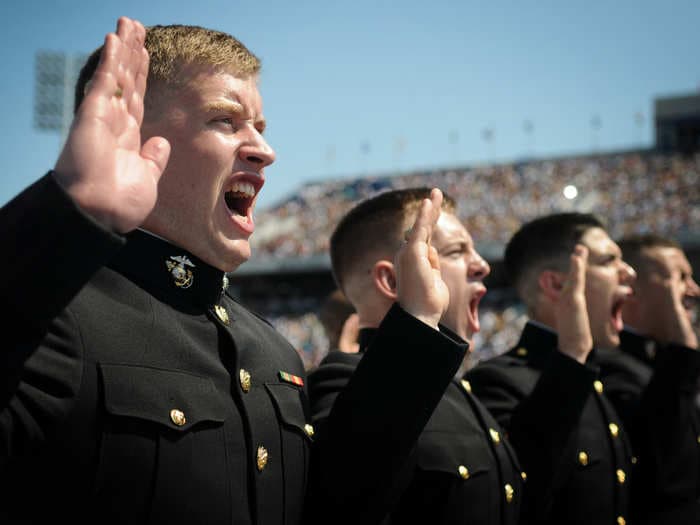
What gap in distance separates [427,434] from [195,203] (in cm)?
138

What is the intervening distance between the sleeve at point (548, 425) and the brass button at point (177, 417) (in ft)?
6.53

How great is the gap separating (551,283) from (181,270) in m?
3.12

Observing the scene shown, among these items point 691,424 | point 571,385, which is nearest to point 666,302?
point 691,424

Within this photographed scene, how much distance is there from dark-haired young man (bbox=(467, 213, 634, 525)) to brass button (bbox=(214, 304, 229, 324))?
5.63 feet

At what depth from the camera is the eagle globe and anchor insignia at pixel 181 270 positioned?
1946 millimetres

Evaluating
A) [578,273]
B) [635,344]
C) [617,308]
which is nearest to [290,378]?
[578,273]

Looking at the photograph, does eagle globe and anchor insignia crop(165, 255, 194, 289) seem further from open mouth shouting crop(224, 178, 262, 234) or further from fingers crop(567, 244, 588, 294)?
fingers crop(567, 244, 588, 294)

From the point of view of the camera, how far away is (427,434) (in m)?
2.86

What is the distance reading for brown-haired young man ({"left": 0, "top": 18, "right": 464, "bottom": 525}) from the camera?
1.30m

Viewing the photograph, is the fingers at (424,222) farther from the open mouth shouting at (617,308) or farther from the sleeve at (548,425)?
the open mouth shouting at (617,308)

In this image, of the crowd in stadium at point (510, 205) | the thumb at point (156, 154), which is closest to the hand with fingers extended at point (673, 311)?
the thumb at point (156, 154)

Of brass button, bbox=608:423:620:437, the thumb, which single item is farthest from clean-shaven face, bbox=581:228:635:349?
the thumb

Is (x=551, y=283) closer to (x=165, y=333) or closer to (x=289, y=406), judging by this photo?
(x=289, y=406)

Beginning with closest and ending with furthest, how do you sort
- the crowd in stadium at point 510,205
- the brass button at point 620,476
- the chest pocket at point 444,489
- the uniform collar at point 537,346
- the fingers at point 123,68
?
the fingers at point 123,68, the chest pocket at point 444,489, the brass button at point 620,476, the uniform collar at point 537,346, the crowd in stadium at point 510,205
